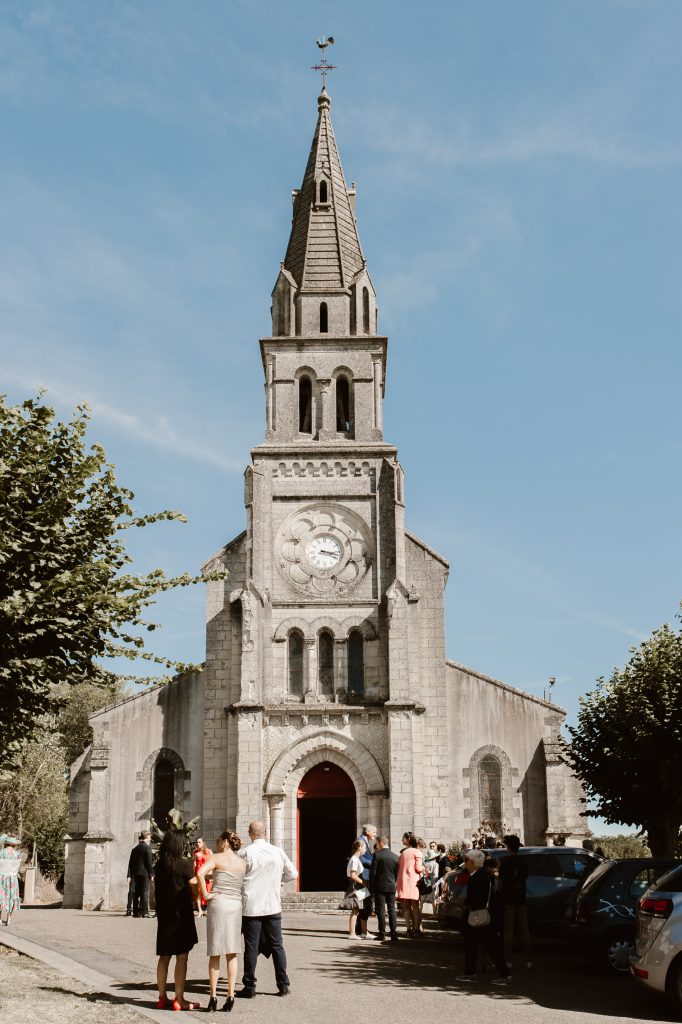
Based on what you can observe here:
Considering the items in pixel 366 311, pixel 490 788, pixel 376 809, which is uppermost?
pixel 366 311

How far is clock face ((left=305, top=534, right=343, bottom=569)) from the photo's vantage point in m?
32.5

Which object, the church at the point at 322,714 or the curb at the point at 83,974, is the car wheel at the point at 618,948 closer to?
the curb at the point at 83,974

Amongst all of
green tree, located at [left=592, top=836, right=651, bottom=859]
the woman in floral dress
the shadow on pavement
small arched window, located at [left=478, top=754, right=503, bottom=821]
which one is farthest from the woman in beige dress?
green tree, located at [left=592, top=836, right=651, bottom=859]

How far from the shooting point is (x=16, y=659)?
15.0 metres

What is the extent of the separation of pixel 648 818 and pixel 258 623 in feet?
37.1

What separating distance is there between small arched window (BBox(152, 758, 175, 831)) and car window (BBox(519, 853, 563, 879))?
15.4 metres

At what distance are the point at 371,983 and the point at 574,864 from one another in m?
5.98

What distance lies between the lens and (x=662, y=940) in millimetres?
11367

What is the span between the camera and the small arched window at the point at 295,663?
31.4 m

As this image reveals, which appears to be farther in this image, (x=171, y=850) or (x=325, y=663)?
(x=325, y=663)

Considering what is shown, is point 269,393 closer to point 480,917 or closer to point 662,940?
point 480,917

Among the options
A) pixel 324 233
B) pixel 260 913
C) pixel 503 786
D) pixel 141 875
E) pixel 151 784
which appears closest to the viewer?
pixel 260 913

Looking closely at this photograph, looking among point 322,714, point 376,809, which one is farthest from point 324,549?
point 376,809

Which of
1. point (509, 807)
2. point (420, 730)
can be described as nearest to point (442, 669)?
point (420, 730)
